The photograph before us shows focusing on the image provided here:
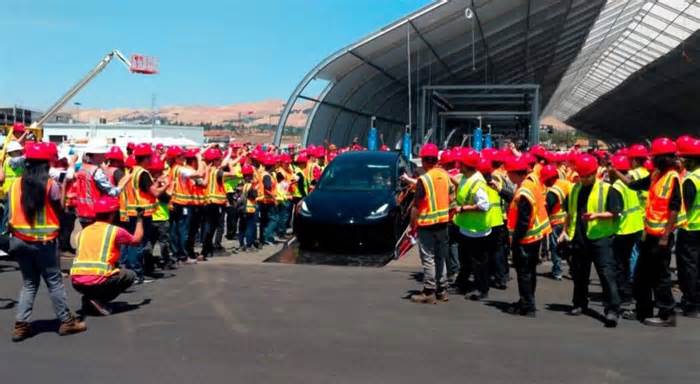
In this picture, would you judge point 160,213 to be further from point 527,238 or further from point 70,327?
point 527,238

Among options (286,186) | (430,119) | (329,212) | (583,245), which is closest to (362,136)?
(430,119)

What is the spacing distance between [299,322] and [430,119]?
20.4m

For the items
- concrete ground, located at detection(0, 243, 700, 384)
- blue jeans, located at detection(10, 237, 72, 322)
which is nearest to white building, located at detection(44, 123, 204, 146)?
concrete ground, located at detection(0, 243, 700, 384)

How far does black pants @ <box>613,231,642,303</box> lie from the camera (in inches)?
335

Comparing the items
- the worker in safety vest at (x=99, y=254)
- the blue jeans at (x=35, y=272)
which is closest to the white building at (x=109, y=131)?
the worker in safety vest at (x=99, y=254)

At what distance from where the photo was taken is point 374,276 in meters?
10.7

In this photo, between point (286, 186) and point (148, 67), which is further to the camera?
point (148, 67)

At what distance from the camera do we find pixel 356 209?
41.5 feet

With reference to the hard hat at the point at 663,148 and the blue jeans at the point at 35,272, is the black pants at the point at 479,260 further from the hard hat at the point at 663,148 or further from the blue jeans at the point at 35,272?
the blue jeans at the point at 35,272

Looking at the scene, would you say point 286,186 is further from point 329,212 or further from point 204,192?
point 204,192

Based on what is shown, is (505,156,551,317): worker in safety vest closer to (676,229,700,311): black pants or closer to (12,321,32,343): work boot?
(676,229,700,311): black pants

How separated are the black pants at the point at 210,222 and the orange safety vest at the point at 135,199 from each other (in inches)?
77.2

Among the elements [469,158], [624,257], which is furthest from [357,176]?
[624,257]

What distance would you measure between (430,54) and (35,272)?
1905cm
